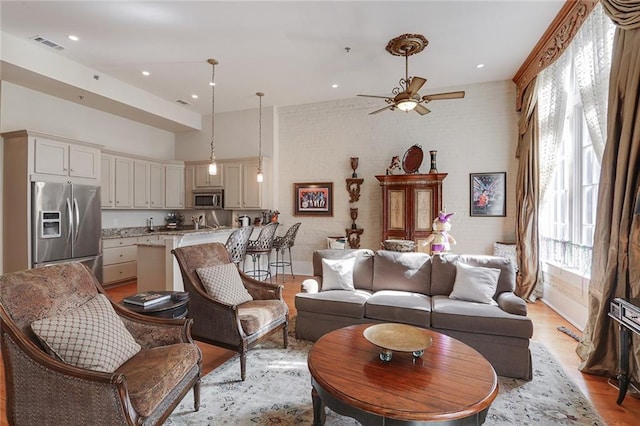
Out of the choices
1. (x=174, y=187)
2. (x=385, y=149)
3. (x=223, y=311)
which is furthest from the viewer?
(x=174, y=187)

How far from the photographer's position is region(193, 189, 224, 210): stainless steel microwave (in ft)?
22.4

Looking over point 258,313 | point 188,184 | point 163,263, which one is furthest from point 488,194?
point 188,184

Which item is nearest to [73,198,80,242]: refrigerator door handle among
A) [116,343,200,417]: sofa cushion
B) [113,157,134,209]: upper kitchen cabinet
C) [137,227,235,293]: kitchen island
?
[113,157,134,209]: upper kitchen cabinet

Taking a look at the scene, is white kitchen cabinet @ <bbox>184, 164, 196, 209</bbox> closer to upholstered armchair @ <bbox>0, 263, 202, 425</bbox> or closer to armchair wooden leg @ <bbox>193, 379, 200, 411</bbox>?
upholstered armchair @ <bbox>0, 263, 202, 425</bbox>

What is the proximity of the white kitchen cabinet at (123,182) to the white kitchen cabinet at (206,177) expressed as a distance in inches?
52.2

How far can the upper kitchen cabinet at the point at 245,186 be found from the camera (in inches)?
256

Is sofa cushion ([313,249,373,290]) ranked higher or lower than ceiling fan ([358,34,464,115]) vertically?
lower

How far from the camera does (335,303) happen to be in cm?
310

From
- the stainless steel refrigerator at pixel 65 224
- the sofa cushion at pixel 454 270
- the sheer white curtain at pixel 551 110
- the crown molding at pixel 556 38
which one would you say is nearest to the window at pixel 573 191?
the sheer white curtain at pixel 551 110

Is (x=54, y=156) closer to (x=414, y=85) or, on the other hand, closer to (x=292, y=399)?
(x=292, y=399)

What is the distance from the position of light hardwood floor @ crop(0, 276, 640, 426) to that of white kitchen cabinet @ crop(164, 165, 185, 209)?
402cm

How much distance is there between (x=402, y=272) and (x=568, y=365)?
1.65m

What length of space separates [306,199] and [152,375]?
5.13m

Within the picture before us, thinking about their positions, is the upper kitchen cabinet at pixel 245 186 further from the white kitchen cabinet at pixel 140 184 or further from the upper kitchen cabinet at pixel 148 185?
the white kitchen cabinet at pixel 140 184
